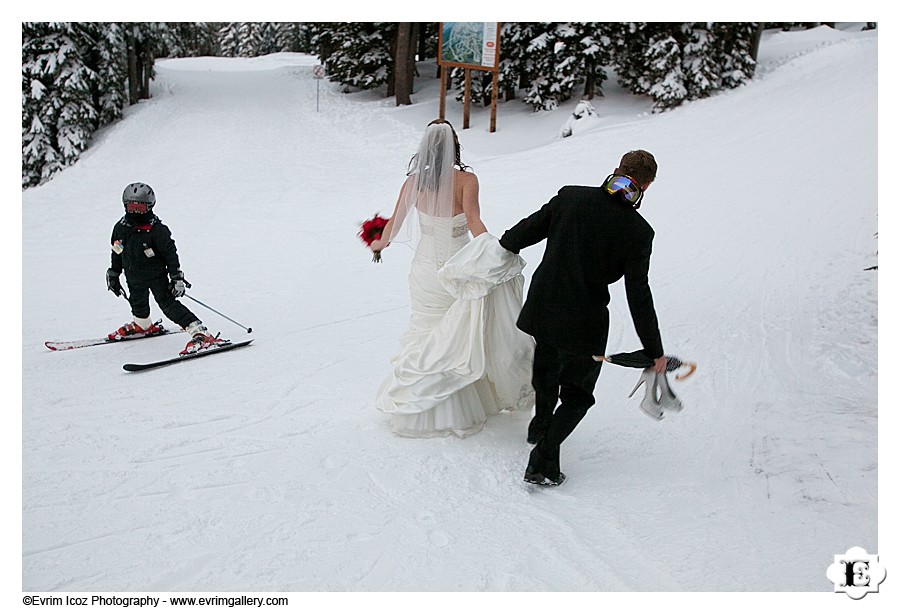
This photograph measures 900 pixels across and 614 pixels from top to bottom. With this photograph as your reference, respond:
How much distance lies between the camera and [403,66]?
22.8 m

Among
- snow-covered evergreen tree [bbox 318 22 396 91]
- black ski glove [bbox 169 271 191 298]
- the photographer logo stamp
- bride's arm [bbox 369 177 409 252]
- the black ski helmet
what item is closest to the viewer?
the photographer logo stamp

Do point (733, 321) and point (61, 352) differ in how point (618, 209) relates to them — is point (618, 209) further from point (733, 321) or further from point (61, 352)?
point (61, 352)

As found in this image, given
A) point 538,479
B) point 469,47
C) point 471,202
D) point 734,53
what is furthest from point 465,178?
point 734,53

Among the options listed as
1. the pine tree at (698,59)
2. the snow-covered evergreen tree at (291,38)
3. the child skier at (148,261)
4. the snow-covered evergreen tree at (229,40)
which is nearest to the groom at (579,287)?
the child skier at (148,261)

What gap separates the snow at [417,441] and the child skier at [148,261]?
0.37 metres

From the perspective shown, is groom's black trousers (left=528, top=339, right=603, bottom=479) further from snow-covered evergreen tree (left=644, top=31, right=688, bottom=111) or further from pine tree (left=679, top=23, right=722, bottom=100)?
pine tree (left=679, top=23, right=722, bottom=100)

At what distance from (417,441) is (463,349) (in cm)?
69

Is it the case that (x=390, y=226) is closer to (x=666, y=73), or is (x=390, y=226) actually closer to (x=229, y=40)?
(x=666, y=73)

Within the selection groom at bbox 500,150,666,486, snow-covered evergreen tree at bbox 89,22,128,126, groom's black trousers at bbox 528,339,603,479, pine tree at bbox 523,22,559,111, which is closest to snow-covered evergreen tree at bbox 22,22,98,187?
snow-covered evergreen tree at bbox 89,22,128,126

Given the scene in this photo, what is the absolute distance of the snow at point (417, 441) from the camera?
3.53 m

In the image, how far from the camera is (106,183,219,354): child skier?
6637 mm

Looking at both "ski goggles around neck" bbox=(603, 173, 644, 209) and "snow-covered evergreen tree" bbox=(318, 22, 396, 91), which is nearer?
"ski goggles around neck" bbox=(603, 173, 644, 209)

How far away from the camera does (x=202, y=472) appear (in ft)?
14.2

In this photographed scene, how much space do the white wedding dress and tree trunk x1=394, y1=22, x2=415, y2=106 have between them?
19.1m
